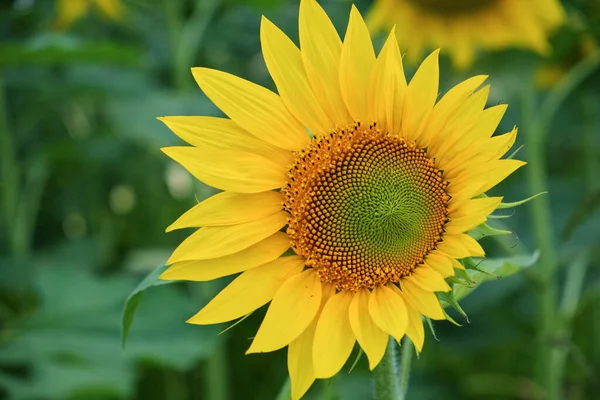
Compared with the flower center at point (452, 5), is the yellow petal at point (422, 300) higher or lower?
lower

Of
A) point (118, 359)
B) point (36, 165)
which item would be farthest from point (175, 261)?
point (36, 165)

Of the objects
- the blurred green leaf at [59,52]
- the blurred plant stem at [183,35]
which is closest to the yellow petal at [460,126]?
the blurred green leaf at [59,52]

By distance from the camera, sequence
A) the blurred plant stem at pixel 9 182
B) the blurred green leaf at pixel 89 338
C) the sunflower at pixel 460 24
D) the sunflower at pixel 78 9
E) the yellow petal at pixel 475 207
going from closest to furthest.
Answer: the yellow petal at pixel 475 207, the blurred green leaf at pixel 89 338, the sunflower at pixel 460 24, the blurred plant stem at pixel 9 182, the sunflower at pixel 78 9

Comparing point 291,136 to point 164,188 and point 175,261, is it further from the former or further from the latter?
point 164,188

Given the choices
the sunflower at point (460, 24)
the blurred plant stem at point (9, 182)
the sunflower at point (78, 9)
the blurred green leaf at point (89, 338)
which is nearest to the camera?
the blurred green leaf at point (89, 338)

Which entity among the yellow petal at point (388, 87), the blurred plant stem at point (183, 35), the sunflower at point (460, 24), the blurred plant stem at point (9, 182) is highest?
the blurred plant stem at point (183, 35)

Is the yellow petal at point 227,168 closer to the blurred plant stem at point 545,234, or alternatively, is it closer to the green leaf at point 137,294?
the green leaf at point 137,294

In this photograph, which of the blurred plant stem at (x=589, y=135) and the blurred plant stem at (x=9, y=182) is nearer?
the blurred plant stem at (x=9, y=182)
